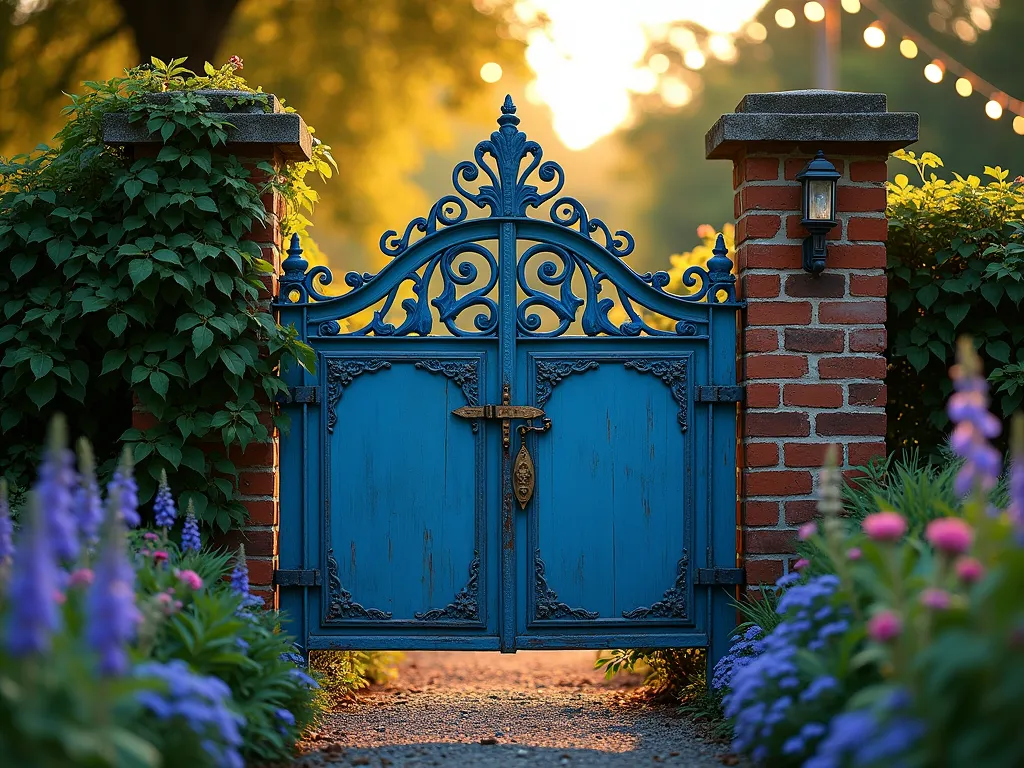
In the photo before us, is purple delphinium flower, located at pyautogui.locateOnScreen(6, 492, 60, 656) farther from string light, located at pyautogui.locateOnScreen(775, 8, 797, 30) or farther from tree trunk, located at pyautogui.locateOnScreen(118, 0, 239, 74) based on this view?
string light, located at pyautogui.locateOnScreen(775, 8, 797, 30)

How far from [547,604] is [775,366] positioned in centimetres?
143

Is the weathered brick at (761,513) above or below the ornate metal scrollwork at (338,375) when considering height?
below

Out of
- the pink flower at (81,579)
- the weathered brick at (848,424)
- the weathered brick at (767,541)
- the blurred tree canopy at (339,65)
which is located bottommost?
the weathered brick at (767,541)

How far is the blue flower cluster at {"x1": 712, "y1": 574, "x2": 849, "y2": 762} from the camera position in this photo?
3121 mm

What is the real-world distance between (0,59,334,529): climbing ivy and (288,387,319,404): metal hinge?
12cm

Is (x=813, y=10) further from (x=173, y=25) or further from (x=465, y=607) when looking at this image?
(x=465, y=607)

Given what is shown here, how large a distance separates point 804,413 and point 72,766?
3392 millimetres

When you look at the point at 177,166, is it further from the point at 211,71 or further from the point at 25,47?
the point at 25,47

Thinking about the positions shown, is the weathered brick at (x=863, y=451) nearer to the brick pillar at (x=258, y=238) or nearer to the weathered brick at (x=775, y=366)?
the weathered brick at (x=775, y=366)

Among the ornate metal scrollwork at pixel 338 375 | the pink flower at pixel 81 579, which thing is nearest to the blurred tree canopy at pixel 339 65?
the ornate metal scrollwork at pixel 338 375

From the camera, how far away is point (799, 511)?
481cm

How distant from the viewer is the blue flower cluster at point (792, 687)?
10.2ft

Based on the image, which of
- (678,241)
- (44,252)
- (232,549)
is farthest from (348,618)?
(678,241)

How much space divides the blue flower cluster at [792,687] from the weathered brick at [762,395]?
135 cm
